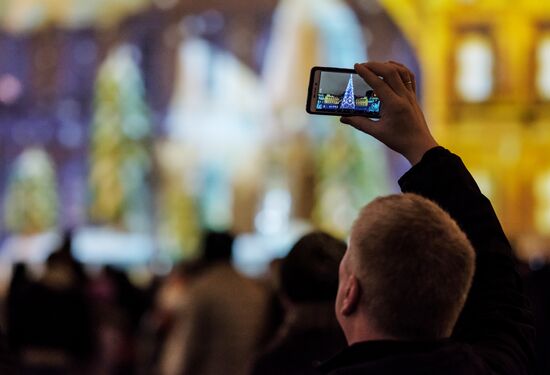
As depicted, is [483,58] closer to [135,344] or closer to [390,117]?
[135,344]

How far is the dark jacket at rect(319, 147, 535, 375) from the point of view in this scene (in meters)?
2.59

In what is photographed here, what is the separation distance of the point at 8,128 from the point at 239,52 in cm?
698

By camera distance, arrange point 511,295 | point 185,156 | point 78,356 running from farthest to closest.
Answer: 1. point 185,156
2. point 78,356
3. point 511,295

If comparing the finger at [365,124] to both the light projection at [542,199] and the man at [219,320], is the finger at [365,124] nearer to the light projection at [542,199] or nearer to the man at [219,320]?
the man at [219,320]

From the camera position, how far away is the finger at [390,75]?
2.80 metres

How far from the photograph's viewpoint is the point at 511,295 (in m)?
2.77

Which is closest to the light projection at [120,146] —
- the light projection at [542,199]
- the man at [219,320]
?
the light projection at [542,199]

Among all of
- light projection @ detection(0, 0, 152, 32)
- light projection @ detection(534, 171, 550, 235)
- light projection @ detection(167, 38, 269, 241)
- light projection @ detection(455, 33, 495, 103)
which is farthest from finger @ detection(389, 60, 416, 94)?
light projection @ detection(0, 0, 152, 32)

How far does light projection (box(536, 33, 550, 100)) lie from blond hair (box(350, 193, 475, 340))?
919 inches

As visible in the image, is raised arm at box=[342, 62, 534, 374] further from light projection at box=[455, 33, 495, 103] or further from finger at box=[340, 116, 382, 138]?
light projection at box=[455, 33, 495, 103]

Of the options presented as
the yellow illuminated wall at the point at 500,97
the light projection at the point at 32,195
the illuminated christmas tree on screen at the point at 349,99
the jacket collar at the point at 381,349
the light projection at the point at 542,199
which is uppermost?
the illuminated christmas tree on screen at the point at 349,99

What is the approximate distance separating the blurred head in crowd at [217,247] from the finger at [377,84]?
5467 mm

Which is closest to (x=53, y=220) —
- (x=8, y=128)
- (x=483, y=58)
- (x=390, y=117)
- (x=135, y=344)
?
(x=8, y=128)

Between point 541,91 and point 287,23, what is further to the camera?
point 287,23
